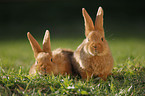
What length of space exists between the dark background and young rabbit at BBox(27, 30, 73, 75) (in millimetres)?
4932

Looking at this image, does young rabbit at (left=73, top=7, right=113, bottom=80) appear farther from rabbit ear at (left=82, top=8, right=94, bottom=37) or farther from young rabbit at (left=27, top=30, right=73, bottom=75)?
young rabbit at (left=27, top=30, right=73, bottom=75)

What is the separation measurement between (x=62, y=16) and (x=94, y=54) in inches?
283

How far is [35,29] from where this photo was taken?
8531mm

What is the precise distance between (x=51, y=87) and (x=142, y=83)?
49.6 inches

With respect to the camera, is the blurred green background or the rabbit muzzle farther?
the blurred green background

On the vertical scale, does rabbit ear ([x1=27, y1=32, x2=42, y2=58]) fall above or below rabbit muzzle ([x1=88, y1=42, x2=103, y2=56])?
above

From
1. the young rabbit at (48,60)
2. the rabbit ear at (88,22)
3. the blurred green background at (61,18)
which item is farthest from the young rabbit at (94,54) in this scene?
the blurred green background at (61,18)

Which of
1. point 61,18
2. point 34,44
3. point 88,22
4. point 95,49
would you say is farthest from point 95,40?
point 61,18

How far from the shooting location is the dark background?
27.3 feet

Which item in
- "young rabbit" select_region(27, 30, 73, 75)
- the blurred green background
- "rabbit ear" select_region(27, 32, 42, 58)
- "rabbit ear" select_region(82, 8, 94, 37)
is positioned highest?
the blurred green background

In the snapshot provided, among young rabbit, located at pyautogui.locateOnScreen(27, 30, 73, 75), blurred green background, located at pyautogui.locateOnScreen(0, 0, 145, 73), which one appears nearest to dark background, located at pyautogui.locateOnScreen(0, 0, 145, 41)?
blurred green background, located at pyautogui.locateOnScreen(0, 0, 145, 73)

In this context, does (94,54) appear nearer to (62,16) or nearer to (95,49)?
(95,49)

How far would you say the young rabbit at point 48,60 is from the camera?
8.83ft

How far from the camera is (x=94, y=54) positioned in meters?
2.60
